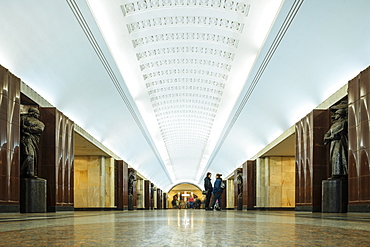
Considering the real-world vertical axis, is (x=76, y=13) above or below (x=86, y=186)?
above

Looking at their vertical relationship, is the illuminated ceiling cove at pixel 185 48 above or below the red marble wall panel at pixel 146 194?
above

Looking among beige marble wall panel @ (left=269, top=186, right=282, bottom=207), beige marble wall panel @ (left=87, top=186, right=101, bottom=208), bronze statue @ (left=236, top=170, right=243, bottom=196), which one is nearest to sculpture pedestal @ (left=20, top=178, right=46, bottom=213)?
beige marble wall panel @ (left=87, top=186, right=101, bottom=208)

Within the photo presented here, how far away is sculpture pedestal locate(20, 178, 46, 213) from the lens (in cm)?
1290

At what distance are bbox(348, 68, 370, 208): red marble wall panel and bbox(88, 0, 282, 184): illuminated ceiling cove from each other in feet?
10.1

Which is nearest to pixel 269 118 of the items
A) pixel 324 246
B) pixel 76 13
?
pixel 76 13

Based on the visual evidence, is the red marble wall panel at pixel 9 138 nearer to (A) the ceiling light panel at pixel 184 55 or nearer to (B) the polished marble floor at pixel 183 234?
(A) the ceiling light panel at pixel 184 55

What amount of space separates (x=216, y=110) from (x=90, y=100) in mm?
9144

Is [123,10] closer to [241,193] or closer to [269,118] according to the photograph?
[269,118]

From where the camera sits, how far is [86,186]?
27.5 meters

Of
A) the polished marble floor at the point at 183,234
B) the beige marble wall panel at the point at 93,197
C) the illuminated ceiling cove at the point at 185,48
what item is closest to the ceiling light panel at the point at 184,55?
the illuminated ceiling cove at the point at 185,48

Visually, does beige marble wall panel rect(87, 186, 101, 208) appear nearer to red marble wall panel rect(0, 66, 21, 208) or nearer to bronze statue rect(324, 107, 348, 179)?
red marble wall panel rect(0, 66, 21, 208)

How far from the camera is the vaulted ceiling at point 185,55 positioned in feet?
37.2

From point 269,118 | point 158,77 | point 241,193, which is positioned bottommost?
point 241,193

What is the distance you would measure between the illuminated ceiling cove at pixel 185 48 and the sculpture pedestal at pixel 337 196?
5109mm
